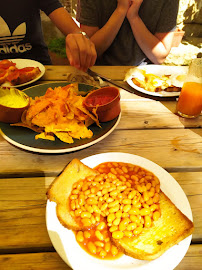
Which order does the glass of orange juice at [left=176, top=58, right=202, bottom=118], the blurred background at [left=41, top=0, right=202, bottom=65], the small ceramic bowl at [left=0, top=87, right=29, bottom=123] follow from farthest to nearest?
the blurred background at [left=41, top=0, right=202, bottom=65], the glass of orange juice at [left=176, top=58, right=202, bottom=118], the small ceramic bowl at [left=0, top=87, right=29, bottom=123]

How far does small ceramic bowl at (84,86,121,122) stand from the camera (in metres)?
1.18

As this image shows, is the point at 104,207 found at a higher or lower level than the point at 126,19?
lower

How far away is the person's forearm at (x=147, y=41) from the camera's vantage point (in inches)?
92.3

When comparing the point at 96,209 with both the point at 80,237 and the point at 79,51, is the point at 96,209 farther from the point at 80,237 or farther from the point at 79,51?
the point at 79,51

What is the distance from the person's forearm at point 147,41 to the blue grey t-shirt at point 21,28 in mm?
845

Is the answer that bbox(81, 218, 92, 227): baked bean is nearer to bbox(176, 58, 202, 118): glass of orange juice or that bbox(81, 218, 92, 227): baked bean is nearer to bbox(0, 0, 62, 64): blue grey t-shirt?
bbox(176, 58, 202, 118): glass of orange juice

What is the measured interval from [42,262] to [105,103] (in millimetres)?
831

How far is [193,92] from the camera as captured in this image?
1.35 m

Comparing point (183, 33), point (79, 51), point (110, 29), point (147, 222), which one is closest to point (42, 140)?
point (147, 222)

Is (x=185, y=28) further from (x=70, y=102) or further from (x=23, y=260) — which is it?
(x=23, y=260)

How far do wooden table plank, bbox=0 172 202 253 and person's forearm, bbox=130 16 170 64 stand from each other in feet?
5.68

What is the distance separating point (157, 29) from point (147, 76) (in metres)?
1.01

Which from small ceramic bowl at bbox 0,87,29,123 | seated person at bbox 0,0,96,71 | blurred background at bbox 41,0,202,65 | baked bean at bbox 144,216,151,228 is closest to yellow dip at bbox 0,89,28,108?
small ceramic bowl at bbox 0,87,29,123

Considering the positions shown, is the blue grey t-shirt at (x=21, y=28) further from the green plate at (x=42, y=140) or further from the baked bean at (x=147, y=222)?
the baked bean at (x=147, y=222)
